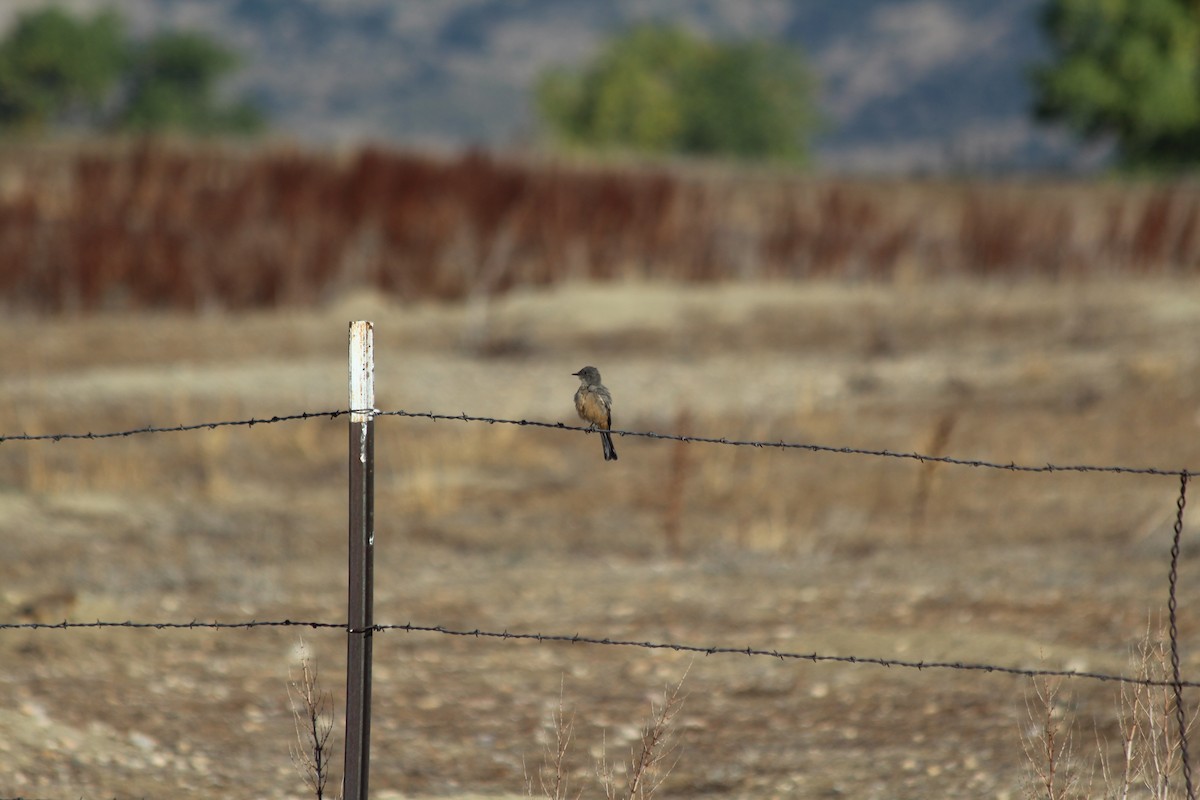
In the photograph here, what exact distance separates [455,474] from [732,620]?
4.88m

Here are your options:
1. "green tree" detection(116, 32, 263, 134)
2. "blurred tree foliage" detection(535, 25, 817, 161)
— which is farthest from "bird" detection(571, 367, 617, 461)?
"blurred tree foliage" detection(535, 25, 817, 161)

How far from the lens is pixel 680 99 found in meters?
99.6

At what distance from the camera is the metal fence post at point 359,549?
4875 mm

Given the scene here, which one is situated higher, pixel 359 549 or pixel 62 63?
pixel 62 63

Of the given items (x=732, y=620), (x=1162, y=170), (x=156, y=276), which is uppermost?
(x=1162, y=170)

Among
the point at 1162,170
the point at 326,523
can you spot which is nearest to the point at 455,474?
the point at 326,523

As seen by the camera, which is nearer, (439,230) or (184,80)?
(439,230)

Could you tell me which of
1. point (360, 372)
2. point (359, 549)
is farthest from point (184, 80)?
point (359, 549)

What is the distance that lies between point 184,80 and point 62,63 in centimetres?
951

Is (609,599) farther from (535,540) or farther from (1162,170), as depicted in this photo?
(1162,170)

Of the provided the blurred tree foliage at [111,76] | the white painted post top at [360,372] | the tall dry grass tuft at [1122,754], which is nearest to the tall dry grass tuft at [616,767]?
the tall dry grass tuft at [1122,754]

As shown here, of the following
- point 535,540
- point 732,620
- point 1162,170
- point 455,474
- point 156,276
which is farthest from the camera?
point 1162,170

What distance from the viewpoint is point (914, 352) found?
70.3 feet

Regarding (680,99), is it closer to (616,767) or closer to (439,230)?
(439,230)
